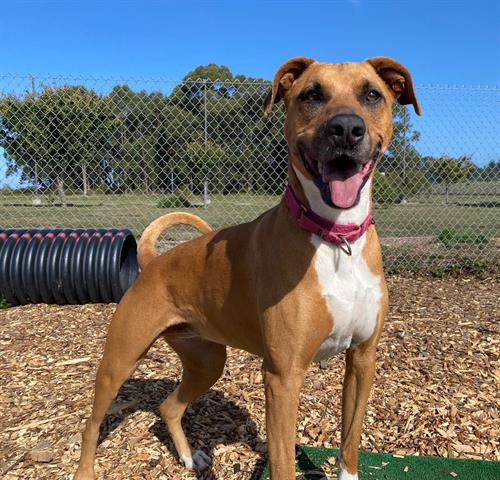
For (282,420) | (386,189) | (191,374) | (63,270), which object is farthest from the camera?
(386,189)

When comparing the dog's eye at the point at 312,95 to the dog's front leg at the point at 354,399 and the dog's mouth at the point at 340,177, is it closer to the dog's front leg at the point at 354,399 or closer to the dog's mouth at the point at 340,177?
the dog's mouth at the point at 340,177

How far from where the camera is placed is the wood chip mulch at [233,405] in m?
3.21

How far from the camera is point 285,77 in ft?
8.48

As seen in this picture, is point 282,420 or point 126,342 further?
point 126,342

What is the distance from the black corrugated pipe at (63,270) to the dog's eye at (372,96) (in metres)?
4.47

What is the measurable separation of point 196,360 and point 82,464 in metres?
0.86

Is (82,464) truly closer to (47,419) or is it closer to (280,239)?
(47,419)

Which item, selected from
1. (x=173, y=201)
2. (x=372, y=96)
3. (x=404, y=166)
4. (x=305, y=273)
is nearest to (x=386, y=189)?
(x=404, y=166)

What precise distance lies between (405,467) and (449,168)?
6336mm

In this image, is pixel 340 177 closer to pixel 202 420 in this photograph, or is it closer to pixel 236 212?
pixel 202 420

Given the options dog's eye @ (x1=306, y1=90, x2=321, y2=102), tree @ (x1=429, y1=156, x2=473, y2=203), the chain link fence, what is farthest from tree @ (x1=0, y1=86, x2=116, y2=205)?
dog's eye @ (x1=306, y1=90, x2=321, y2=102)

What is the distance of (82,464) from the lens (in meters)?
2.96

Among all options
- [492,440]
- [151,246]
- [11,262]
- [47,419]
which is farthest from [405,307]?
[11,262]

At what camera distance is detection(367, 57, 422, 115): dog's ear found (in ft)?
8.29
